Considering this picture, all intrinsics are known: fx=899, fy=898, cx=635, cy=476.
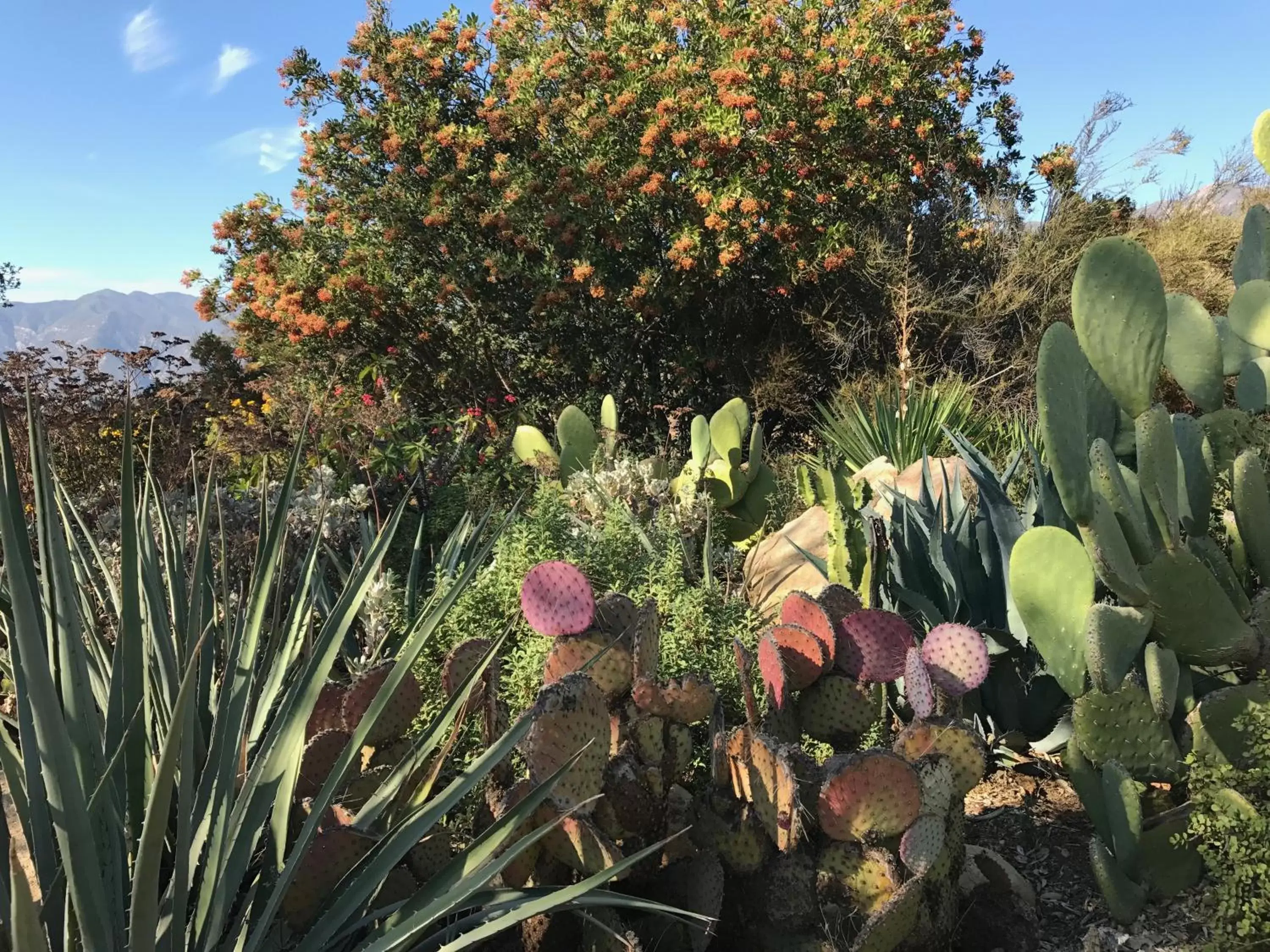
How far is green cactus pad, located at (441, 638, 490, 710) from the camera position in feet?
6.45

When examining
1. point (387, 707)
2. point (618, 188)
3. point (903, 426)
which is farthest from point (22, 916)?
point (618, 188)

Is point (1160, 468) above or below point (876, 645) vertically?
above

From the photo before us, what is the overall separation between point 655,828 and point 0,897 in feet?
3.57

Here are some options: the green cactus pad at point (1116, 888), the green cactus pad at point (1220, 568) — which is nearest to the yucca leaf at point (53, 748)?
the green cactus pad at point (1116, 888)

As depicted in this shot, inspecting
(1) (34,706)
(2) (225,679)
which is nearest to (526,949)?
(2) (225,679)

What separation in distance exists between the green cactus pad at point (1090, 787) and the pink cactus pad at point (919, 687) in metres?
0.36

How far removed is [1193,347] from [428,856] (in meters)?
2.84

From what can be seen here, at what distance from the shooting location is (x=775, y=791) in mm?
1686

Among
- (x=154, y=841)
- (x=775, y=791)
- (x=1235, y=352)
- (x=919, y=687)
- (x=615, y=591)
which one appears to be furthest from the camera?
(x=1235, y=352)

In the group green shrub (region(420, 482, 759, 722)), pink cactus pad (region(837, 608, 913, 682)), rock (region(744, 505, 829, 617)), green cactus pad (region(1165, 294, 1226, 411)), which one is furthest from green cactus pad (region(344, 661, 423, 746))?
green cactus pad (region(1165, 294, 1226, 411))

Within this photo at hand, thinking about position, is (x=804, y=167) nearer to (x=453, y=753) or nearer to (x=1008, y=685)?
(x=1008, y=685)

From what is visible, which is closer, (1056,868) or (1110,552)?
(1110,552)

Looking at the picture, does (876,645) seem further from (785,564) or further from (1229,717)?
(785,564)

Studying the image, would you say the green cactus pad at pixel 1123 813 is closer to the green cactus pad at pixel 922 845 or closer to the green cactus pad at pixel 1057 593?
the green cactus pad at pixel 1057 593
